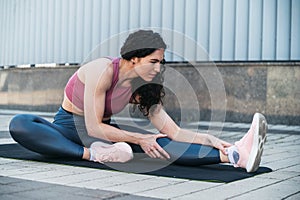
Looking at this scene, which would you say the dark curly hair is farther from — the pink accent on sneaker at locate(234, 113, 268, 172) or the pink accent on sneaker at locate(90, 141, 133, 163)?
the pink accent on sneaker at locate(234, 113, 268, 172)

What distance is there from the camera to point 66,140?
10.1 ft

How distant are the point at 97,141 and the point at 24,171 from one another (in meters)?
0.50

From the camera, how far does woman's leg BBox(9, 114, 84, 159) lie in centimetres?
299

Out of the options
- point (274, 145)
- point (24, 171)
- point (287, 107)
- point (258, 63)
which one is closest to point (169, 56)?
point (258, 63)

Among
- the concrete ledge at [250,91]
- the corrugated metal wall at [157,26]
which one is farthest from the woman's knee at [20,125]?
the concrete ledge at [250,91]

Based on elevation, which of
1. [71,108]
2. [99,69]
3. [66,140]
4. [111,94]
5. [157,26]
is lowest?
[66,140]

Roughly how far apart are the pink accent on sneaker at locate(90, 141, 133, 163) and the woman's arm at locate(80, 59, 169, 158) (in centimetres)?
4

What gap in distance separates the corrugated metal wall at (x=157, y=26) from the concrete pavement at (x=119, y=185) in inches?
90.8

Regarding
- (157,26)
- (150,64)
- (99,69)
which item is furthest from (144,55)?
(157,26)

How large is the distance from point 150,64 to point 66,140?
68 centimetres

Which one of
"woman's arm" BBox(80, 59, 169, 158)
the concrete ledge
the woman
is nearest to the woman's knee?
the woman

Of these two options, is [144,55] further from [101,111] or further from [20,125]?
[20,125]

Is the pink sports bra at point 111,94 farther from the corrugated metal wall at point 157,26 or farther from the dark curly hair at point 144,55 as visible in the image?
the corrugated metal wall at point 157,26

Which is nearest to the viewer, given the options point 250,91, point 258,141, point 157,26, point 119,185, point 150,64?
point 119,185
